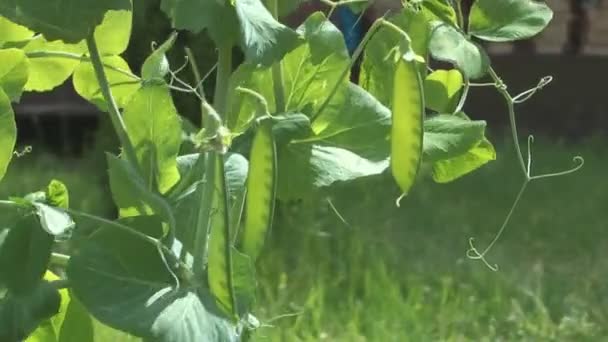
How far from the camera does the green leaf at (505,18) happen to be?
2.28 feet

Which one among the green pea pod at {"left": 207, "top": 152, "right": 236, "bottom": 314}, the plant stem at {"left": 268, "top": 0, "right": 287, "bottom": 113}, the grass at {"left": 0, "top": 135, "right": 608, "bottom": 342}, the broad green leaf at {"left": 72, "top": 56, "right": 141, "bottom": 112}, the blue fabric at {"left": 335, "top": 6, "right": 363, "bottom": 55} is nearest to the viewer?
the green pea pod at {"left": 207, "top": 152, "right": 236, "bottom": 314}

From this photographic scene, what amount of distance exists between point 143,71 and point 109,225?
4.7 inches

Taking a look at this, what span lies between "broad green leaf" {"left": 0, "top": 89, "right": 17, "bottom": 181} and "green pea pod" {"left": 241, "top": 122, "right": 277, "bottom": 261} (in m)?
0.15

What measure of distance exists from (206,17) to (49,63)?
Result: 244 mm

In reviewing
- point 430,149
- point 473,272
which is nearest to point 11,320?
point 430,149

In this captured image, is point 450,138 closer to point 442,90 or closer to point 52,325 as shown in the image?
point 442,90

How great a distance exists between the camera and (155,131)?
0.64 meters

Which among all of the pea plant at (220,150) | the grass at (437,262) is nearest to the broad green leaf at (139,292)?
the pea plant at (220,150)

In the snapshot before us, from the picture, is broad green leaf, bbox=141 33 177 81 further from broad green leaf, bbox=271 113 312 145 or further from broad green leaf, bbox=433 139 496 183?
broad green leaf, bbox=433 139 496 183

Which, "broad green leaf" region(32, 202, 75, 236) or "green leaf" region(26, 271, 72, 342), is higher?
"broad green leaf" region(32, 202, 75, 236)

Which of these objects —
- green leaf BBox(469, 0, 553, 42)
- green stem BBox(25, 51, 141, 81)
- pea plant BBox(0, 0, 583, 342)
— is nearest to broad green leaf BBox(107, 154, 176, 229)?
pea plant BBox(0, 0, 583, 342)

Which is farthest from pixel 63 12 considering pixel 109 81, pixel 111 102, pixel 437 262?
pixel 437 262

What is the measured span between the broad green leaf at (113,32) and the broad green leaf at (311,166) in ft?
0.52

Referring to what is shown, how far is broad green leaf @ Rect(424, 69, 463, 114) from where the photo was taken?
2.46ft
